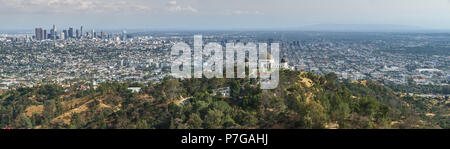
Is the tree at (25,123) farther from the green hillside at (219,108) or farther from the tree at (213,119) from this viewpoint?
the tree at (213,119)

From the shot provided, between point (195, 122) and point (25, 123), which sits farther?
point (25, 123)

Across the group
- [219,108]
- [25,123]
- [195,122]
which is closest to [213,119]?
[195,122]

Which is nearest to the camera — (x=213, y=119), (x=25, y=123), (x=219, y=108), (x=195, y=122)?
(x=195, y=122)

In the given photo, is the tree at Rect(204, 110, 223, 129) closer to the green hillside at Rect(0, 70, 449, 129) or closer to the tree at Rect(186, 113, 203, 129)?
the green hillside at Rect(0, 70, 449, 129)

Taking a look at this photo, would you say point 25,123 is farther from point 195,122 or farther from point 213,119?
point 213,119

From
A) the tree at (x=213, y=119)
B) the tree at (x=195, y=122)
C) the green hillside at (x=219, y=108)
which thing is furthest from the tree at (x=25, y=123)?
the tree at (x=213, y=119)

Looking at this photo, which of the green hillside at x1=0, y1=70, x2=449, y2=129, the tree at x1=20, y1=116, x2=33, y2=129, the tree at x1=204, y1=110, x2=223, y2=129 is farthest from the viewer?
the tree at x1=20, y1=116, x2=33, y2=129

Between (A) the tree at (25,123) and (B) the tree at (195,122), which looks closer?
(B) the tree at (195,122)

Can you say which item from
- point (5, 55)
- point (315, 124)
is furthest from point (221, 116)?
point (5, 55)

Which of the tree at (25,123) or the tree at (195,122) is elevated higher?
the tree at (195,122)

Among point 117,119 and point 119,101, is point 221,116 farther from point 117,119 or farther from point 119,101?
point 119,101

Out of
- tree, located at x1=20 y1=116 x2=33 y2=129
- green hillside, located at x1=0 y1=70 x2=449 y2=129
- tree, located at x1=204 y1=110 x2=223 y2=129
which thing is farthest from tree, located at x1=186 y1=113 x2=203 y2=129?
tree, located at x1=20 y1=116 x2=33 y2=129
